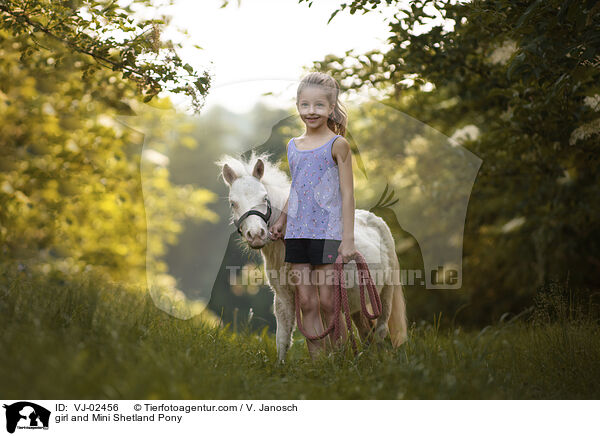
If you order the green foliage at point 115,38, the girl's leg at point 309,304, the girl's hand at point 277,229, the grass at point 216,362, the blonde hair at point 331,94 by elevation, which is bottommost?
the grass at point 216,362

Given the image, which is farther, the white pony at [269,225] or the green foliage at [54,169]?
the green foliage at [54,169]

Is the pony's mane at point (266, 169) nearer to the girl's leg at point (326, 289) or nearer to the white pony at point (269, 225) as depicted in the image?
the white pony at point (269, 225)

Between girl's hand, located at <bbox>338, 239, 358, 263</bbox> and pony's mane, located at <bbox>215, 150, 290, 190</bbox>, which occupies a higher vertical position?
pony's mane, located at <bbox>215, 150, 290, 190</bbox>

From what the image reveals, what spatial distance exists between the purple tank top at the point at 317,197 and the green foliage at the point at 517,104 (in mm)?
1349

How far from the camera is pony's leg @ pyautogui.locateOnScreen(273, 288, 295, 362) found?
3.70m

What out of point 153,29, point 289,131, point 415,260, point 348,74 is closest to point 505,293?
point 415,260

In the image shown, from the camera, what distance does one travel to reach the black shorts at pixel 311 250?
3445 millimetres

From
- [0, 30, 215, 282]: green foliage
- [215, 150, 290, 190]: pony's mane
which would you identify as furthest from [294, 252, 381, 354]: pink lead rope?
[0, 30, 215, 282]: green foliage

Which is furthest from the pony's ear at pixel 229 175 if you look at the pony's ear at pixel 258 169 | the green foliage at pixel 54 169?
the green foliage at pixel 54 169

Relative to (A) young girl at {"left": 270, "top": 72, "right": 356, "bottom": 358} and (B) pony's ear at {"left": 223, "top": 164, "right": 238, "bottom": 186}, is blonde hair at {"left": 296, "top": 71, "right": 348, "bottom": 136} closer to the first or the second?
(A) young girl at {"left": 270, "top": 72, "right": 356, "bottom": 358}
